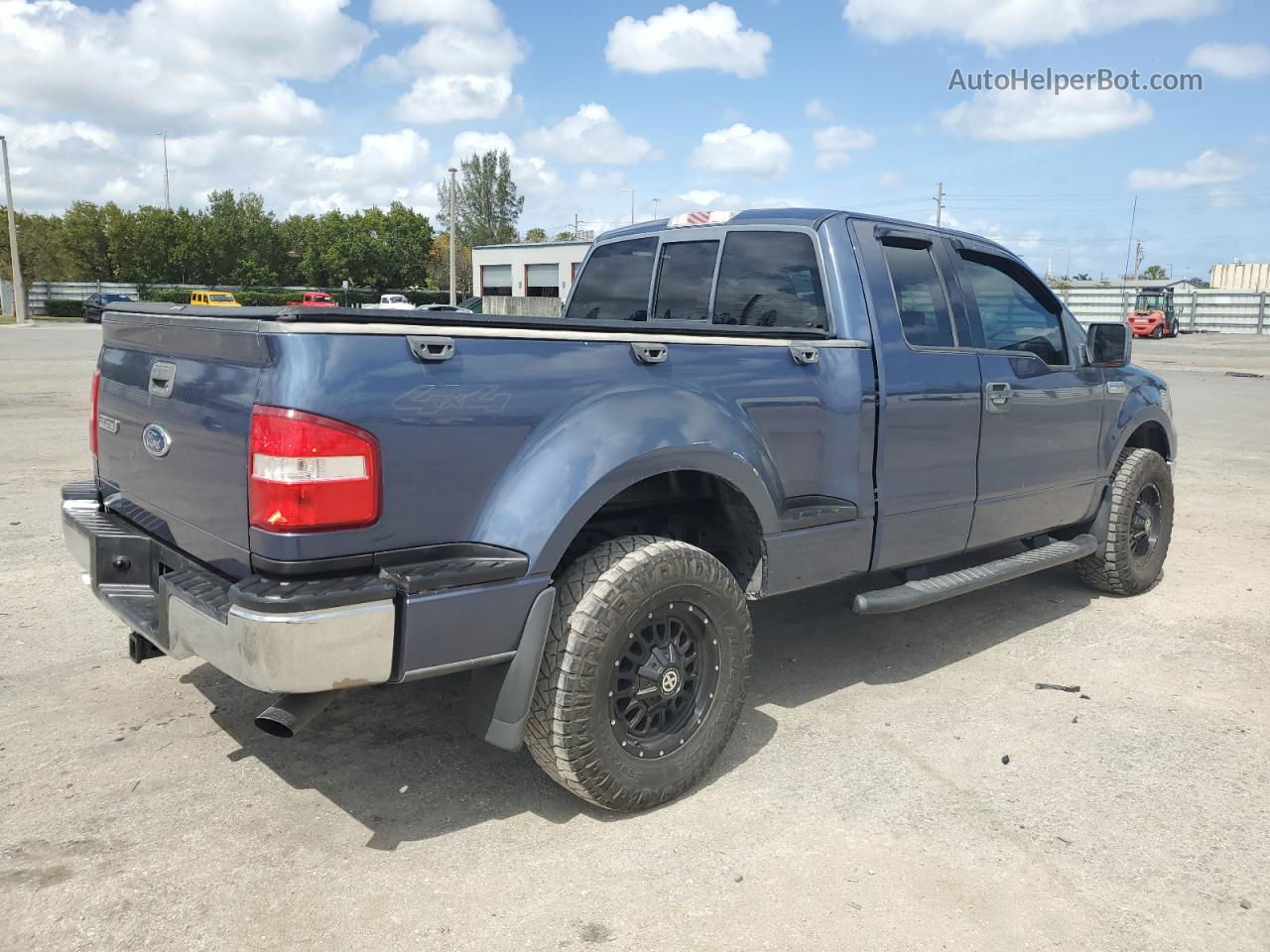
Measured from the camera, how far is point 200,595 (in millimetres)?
2779

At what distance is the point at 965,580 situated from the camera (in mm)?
4328

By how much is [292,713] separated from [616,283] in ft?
9.33

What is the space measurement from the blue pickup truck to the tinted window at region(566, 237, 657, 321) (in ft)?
0.12

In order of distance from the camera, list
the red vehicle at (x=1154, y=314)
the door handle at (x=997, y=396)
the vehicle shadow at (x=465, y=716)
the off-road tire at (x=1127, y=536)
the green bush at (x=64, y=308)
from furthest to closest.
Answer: the green bush at (x=64, y=308) → the red vehicle at (x=1154, y=314) → the off-road tire at (x=1127, y=536) → the door handle at (x=997, y=396) → the vehicle shadow at (x=465, y=716)

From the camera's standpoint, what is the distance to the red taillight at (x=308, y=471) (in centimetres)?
253

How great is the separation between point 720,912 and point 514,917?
0.54 m

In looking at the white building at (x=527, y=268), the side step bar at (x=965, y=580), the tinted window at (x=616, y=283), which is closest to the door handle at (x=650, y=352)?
the side step bar at (x=965, y=580)

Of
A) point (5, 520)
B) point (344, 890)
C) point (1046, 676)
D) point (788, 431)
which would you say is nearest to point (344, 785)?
point (344, 890)

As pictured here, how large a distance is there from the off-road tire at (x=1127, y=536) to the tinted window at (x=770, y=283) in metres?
2.46

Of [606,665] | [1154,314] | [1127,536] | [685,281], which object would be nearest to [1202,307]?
[1154,314]

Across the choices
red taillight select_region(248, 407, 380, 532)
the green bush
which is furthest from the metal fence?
the green bush

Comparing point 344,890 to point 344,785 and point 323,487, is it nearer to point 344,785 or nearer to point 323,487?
point 344,785

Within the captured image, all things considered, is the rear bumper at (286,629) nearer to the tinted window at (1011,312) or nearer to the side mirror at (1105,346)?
the tinted window at (1011,312)

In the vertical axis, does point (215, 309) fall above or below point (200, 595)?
above
